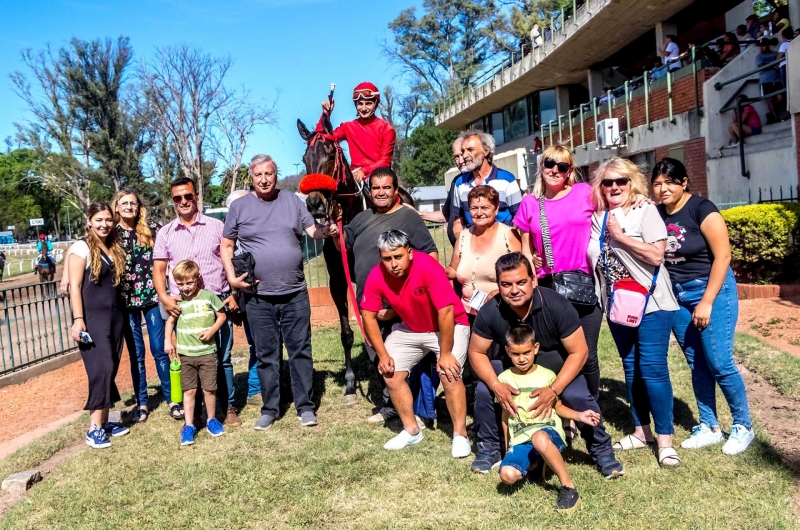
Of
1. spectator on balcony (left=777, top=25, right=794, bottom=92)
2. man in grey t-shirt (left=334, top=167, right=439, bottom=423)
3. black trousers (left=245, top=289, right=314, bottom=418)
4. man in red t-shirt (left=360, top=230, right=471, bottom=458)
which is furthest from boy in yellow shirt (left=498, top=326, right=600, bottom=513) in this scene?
spectator on balcony (left=777, top=25, right=794, bottom=92)

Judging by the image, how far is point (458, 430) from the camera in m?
4.56

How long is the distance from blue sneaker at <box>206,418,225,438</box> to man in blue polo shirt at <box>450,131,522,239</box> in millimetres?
2537

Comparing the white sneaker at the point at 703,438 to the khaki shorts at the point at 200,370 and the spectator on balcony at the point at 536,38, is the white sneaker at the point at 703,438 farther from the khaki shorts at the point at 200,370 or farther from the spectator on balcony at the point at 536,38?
the spectator on balcony at the point at 536,38

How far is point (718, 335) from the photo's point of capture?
13.3ft

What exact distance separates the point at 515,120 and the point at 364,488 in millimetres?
32114

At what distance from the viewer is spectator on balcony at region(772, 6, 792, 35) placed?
1327 cm

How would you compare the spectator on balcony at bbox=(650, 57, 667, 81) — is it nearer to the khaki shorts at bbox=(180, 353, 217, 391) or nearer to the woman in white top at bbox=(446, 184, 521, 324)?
the woman in white top at bbox=(446, 184, 521, 324)

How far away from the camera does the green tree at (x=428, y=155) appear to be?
50566mm

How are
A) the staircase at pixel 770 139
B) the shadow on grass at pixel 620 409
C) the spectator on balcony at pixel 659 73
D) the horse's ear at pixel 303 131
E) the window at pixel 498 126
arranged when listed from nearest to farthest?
the shadow on grass at pixel 620 409, the horse's ear at pixel 303 131, the staircase at pixel 770 139, the spectator on balcony at pixel 659 73, the window at pixel 498 126

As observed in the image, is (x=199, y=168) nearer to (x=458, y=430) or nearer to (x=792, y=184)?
(x=792, y=184)

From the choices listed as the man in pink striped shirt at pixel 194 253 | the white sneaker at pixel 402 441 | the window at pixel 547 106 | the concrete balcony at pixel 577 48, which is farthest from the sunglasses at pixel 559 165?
the window at pixel 547 106

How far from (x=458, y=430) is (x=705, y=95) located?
482 inches

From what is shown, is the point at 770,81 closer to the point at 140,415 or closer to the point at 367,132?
the point at 367,132

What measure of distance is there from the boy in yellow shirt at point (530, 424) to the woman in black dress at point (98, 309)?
10.7 feet
